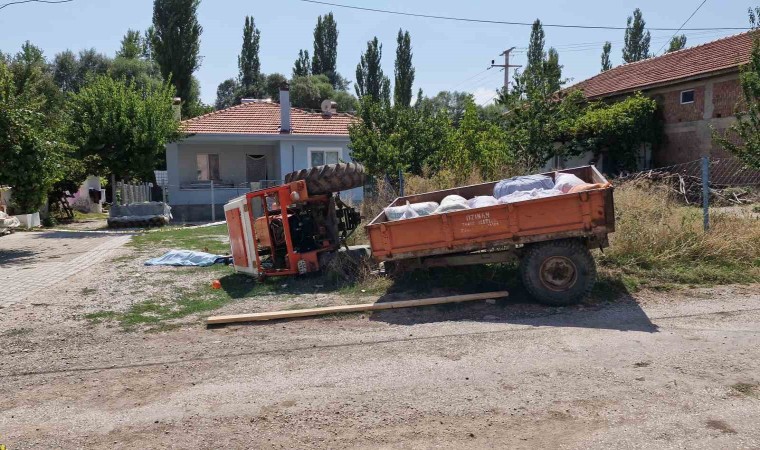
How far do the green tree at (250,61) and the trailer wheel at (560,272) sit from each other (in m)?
53.5

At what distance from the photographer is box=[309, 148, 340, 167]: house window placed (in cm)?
2716

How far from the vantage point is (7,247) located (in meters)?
16.5

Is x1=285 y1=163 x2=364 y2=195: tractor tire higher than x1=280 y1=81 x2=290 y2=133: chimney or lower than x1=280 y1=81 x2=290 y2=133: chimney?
lower

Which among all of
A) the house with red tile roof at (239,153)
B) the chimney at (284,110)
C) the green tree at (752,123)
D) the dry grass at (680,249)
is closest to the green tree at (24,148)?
the house with red tile roof at (239,153)

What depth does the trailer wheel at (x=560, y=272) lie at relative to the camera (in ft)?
25.7

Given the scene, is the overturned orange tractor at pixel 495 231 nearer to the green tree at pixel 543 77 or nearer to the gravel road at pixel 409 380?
the gravel road at pixel 409 380

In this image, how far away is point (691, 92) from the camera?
24109 mm

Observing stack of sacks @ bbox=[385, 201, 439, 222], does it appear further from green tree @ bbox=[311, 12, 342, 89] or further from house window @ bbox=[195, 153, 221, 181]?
green tree @ bbox=[311, 12, 342, 89]

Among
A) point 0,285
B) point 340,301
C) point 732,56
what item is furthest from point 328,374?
point 732,56

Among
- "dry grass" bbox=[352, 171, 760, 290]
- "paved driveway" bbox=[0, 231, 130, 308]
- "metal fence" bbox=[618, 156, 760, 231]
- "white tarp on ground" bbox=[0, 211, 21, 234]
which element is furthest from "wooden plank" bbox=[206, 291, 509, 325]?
"white tarp on ground" bbox=[0, 211, 21, 234]

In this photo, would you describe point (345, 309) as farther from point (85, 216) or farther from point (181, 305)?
point (85, 216)

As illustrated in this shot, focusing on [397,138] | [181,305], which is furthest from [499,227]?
[397,138]

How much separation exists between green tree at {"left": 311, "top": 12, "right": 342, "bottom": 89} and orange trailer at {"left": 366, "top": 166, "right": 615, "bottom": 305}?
55.0 meters

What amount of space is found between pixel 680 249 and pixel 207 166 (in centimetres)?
2210
